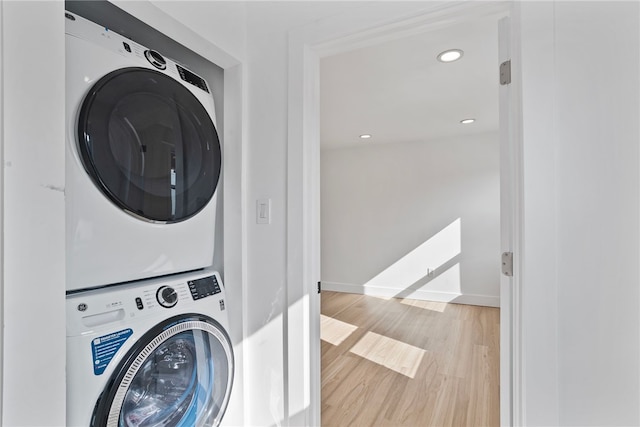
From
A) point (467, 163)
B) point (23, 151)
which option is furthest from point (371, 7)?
point (467, 163)

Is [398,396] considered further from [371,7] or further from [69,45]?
[69,45]

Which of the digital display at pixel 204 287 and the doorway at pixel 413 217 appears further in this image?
the doorway at pixel 413 217

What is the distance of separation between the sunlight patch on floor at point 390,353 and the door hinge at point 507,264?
1.56 metres

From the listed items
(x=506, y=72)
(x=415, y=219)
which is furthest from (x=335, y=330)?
(x=506, y=72)

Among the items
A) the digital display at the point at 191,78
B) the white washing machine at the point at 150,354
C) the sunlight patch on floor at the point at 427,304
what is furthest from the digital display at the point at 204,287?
the sunlight patch on floor at the point at 427,304

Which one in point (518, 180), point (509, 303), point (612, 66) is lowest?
point (509, 303)

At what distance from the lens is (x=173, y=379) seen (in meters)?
1.10

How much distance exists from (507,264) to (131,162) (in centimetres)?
129

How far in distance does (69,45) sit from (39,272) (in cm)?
66

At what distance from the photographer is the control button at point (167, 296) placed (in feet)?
3.47

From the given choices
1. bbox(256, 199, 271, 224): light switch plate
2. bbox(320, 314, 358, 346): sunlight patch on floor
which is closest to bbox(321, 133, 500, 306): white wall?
bbox(320, 314, 358, 346): sunlight patch on floor

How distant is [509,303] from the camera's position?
0.98 metres

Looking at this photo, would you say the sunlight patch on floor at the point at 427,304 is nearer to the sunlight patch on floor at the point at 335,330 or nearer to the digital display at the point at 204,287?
the sunlight patch on floor at the point at 335,330

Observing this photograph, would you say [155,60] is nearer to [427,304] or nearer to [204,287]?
[204,287]
